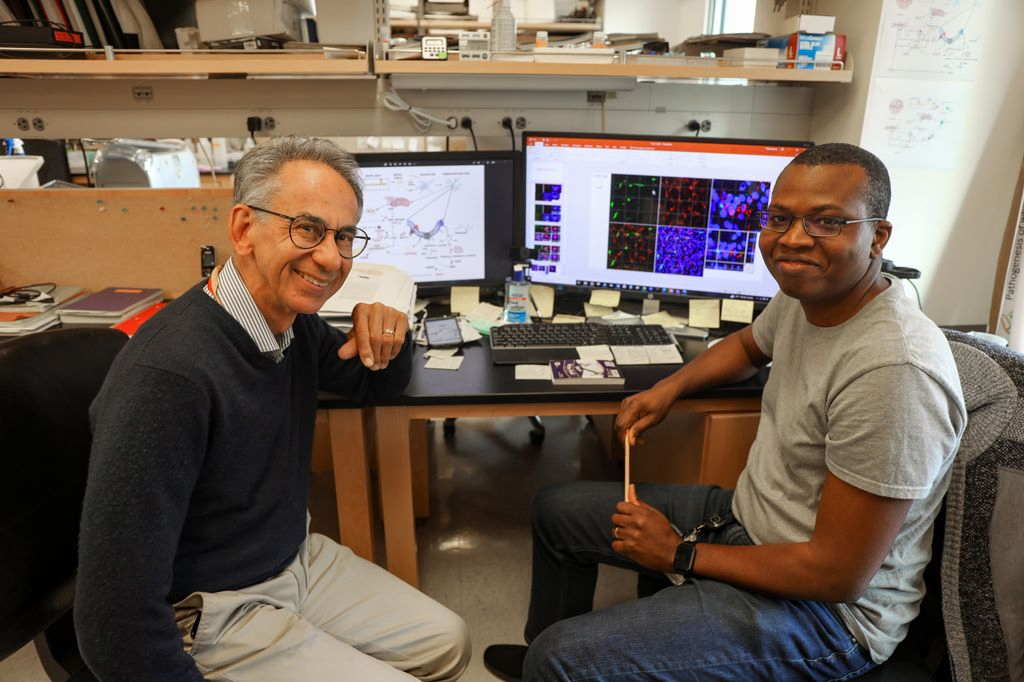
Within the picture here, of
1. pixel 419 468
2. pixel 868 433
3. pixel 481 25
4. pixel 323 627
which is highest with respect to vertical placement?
pixel 481 25

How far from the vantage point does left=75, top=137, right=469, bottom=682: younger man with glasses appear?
892mm

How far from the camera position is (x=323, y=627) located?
1276 mm

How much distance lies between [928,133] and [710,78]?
0.75 m

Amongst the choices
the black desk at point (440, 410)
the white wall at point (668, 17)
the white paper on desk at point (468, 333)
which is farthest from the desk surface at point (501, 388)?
the white wall at point (668, 17)

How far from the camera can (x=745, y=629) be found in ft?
3.72

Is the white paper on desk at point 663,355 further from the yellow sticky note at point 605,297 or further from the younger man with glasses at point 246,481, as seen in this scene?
the younger man with glasses at point 246,481

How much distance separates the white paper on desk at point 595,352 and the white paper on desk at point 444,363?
1.01 ft

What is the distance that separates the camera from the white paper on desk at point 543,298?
2014mm

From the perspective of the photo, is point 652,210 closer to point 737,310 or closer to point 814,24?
point 737,310

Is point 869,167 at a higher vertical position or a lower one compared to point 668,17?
lower

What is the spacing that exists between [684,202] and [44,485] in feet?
5.29

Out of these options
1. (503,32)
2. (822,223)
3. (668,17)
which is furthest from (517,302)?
(668,17)

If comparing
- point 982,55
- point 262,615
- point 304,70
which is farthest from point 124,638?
point 982,55

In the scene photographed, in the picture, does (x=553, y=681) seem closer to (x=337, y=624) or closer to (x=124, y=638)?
(x=337, y=624)
